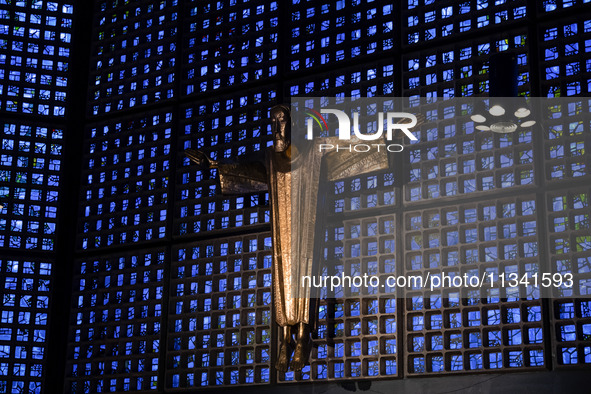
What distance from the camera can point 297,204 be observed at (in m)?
8.31

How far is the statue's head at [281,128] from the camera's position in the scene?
8406 mm

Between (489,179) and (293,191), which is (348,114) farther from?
(489,179)

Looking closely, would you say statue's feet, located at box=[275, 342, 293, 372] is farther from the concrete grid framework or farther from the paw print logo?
the paw print logo

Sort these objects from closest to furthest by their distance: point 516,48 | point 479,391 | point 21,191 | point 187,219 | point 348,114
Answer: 1. point 479,391
2. point 516,48
3. point 348,114
4. point 187,219
5. point 21,191

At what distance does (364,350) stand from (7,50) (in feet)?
15.0

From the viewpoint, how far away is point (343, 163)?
8.32m

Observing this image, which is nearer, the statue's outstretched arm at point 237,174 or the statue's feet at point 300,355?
the statue's feet at point 300,355

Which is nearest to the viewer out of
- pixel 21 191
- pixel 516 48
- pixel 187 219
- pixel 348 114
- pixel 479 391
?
pixel 479 391

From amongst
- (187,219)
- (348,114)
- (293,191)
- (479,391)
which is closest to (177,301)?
(187,219)

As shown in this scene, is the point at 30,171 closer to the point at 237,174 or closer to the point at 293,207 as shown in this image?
the point at 237,174

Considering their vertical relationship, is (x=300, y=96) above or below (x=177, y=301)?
above

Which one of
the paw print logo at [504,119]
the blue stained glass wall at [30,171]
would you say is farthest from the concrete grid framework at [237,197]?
Result: the paw print logo at [504,119]

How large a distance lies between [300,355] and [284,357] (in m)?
0.14

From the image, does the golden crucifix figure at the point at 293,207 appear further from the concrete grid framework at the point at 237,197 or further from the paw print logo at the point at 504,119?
the paw print logo at the point at 504,119
